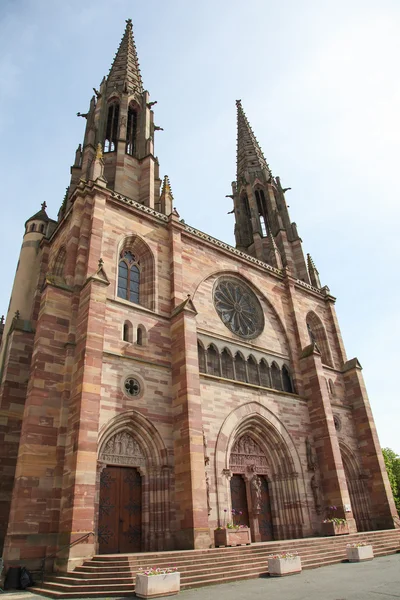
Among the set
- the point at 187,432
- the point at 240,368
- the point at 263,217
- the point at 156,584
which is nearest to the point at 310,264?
the point at 263,217

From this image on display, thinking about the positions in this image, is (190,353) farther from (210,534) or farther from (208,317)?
(210,534)

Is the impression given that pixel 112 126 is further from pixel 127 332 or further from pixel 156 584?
pixel 156 584

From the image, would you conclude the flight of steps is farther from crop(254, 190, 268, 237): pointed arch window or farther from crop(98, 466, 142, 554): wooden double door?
crop(254, 190, 268, 237): pointed arch window

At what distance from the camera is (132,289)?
1839 centimetres

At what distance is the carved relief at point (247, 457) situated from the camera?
1778 cm

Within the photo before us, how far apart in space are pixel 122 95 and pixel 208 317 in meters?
16.8

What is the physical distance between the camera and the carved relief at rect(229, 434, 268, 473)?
1778 cm

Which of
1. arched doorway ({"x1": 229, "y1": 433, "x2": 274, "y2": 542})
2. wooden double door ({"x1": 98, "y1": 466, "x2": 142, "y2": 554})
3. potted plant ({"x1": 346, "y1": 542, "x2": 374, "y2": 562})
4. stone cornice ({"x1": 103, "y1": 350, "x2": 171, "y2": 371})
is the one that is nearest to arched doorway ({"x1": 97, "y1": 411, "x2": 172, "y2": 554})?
wooden double door ({"x1": 98, "y1": 466, "x2": 142, "y2": 554})

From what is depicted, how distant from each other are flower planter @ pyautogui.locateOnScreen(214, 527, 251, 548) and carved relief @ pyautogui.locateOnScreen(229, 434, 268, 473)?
3.31 meters

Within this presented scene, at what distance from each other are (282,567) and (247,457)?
7539 millimetres

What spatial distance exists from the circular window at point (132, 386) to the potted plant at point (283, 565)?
696 cm

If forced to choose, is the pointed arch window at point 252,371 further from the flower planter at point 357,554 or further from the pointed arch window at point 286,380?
the flower planter at point 357,554

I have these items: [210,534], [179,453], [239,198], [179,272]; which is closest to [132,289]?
[179,272]

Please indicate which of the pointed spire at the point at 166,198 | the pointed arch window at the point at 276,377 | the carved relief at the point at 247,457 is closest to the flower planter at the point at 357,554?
the carved relief at the point at 247,457
